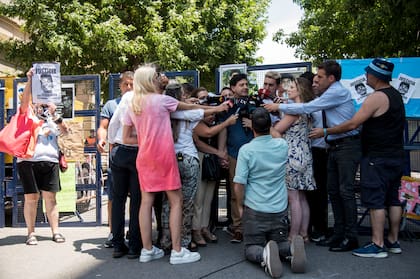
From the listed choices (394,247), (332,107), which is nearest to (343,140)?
(332,107)

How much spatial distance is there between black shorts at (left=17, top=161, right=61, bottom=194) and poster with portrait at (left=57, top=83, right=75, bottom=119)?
1.03m

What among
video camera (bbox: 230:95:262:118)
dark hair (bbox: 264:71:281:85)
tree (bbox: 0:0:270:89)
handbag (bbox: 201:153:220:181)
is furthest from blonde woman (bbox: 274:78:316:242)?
tree (bbox: 0:0:270:89)

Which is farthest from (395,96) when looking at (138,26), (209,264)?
(138,26)

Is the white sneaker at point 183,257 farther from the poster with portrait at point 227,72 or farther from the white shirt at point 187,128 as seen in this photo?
the poster with portrait at point 227,72

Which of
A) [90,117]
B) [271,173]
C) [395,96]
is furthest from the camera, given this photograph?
[90,117]

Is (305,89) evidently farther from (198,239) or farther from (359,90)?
(198,239)

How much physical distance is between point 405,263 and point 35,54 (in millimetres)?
12901

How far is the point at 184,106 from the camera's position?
442cm

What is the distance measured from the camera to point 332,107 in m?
4.78

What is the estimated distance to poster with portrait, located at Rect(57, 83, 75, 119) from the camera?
620 centimetres

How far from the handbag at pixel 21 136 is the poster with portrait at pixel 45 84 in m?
0.20

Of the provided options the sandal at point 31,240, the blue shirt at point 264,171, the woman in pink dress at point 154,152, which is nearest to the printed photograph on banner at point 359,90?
the blue shirt at point 264,171

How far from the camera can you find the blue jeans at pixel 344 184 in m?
4.68

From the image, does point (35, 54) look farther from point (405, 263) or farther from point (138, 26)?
point (405, 263)
